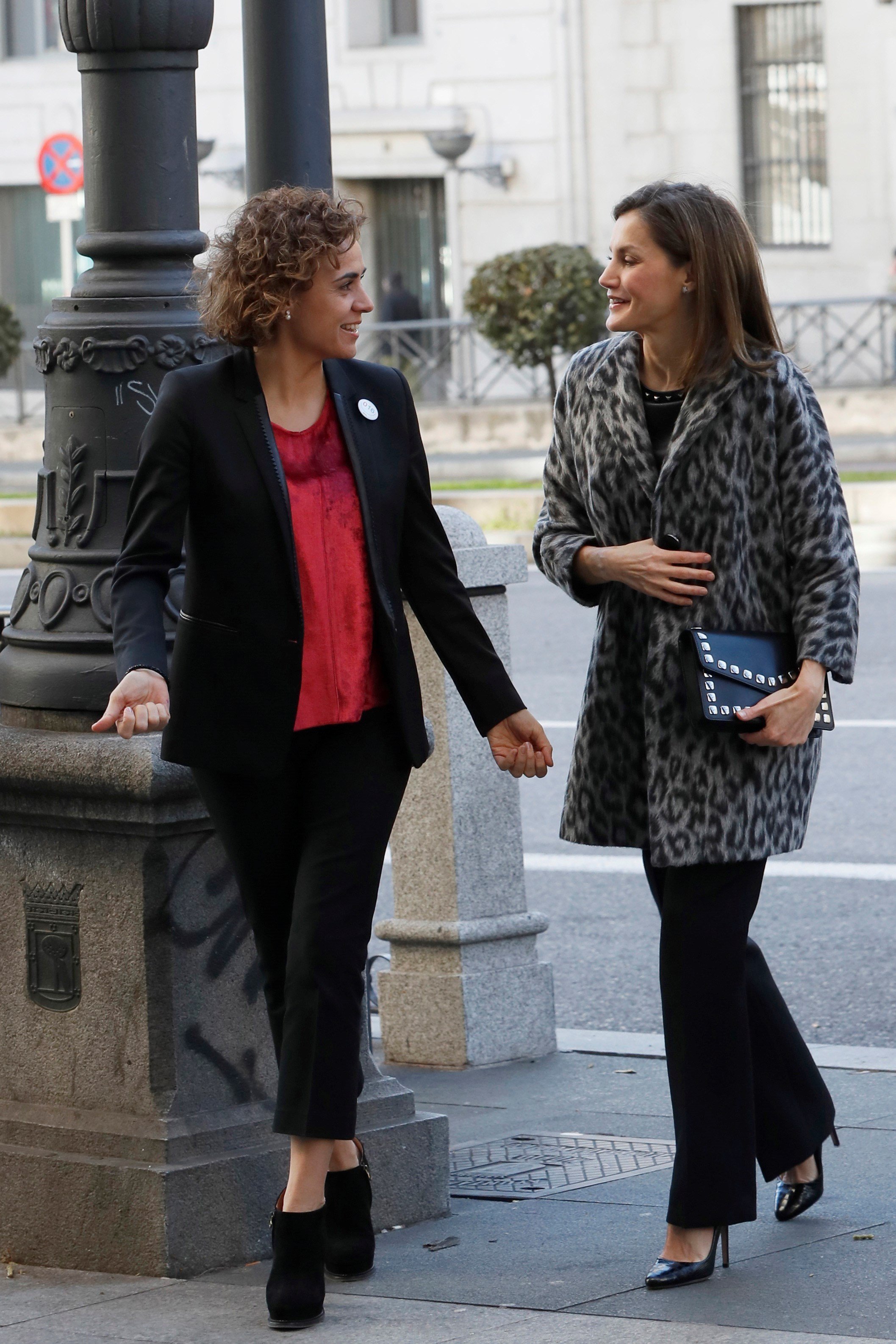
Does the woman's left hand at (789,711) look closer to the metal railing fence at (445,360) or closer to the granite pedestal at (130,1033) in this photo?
the granite pedestal at (130,1033)

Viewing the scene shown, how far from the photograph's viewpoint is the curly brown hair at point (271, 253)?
396 centimetres

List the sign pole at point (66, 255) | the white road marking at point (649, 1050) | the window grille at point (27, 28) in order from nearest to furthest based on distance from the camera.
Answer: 1. the white road marking at point (649, 1050)
2. the sign pole at point (66, 255)
3. the window grille at point (27, 28)

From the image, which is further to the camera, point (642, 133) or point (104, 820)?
point (642, 133)

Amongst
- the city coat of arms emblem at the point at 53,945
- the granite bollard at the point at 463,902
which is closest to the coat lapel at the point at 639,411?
the city coat of arms emblem at the point at 53,945

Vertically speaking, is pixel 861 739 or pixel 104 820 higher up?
pixel 104 820

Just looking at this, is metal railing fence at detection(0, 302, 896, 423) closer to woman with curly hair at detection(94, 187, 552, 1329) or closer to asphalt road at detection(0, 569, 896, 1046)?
asphalt road at detection(0, 569, 896, 1046)

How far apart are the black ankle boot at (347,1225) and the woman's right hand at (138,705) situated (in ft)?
2.96

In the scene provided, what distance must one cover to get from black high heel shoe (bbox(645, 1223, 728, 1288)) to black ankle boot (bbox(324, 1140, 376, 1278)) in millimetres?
498

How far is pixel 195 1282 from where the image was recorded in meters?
4.22

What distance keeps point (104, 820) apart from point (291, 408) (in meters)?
0.83

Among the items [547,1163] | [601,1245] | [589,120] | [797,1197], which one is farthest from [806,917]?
[589,120]

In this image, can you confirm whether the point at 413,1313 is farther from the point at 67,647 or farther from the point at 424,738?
the point at 67,647

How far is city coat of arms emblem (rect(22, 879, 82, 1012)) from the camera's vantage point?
445 centimetres

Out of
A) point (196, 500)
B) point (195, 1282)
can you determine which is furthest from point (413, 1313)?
point (196, 500)
